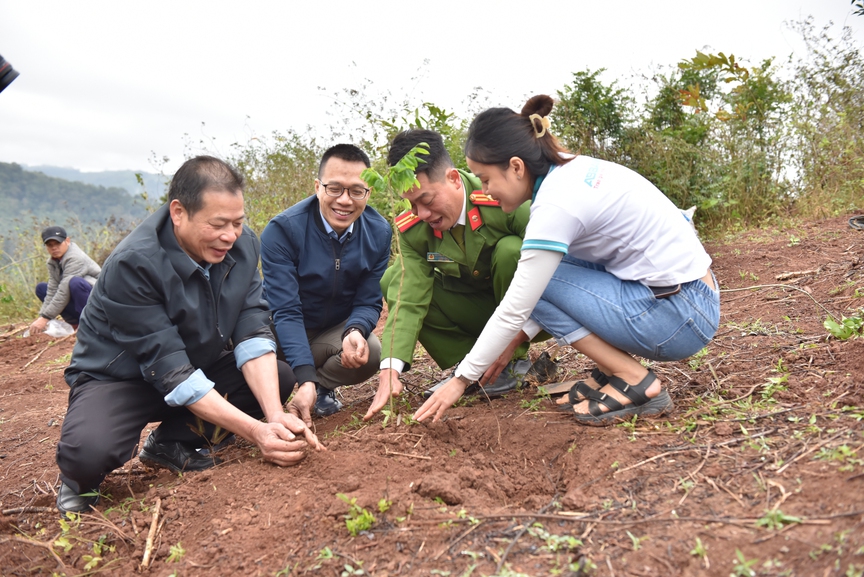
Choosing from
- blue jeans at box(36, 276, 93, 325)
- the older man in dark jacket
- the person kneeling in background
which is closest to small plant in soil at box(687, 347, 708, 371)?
the older man in dark jacket

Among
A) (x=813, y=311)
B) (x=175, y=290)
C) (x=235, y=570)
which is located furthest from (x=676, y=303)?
(x=175, y=290)

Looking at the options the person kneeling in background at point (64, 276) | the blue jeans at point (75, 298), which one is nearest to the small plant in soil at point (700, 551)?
the person kneeling in background at point (64, 276)

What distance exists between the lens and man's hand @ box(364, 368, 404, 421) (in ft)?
8.46

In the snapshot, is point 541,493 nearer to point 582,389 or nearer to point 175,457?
point 582,389

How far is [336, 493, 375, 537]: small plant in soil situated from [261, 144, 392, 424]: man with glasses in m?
1.14

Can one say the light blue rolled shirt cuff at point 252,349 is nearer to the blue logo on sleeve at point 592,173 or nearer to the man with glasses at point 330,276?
the man with glasses at point 330,276

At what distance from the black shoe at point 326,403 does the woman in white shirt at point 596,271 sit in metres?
1.13

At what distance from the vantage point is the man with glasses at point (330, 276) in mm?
3041

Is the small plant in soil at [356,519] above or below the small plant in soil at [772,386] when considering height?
below

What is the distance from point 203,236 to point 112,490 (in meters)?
1.19

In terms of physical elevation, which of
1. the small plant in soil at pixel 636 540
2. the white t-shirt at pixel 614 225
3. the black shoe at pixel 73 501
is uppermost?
the white t-shirt at pixel 614 225

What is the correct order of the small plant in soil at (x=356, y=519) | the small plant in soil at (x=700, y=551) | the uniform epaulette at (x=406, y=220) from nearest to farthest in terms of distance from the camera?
the small plant in soil at (x=700, y=551), the small plant in soil at (x=356, y=519), the uniform epaulette at (x=406, y=220)

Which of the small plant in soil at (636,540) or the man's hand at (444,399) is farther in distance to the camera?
the man's hand at (444,399)

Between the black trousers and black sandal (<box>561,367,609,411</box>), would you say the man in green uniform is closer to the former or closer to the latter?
black sandal (<box>561,367,609,411</box>)
